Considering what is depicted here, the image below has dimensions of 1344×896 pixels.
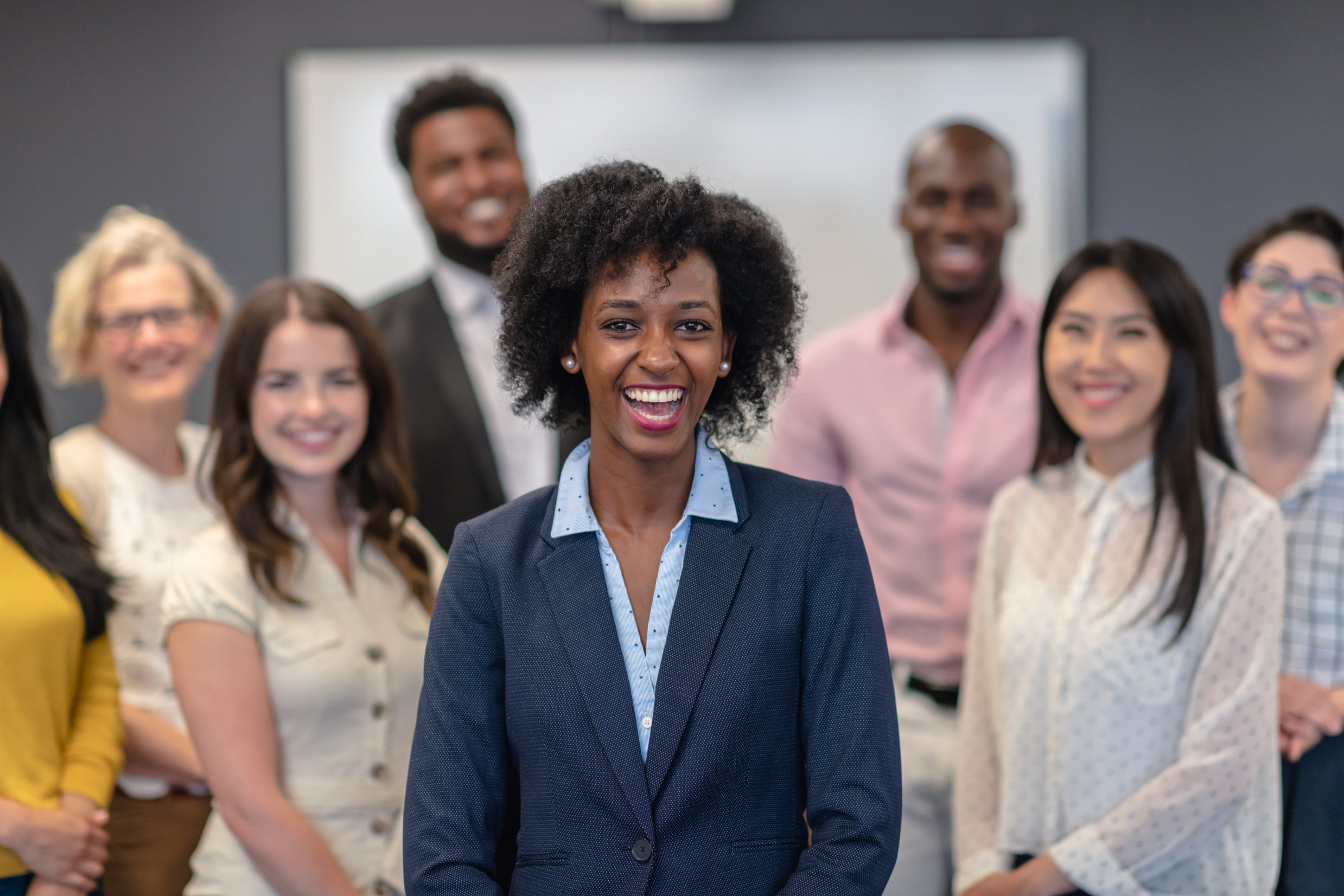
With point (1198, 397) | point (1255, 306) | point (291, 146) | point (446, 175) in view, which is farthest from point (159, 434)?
point (1255, 306)

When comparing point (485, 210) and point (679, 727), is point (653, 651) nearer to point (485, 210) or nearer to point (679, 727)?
point (679, 727)

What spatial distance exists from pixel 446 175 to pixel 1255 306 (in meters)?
2.03

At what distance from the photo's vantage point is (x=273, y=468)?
2.40 meters

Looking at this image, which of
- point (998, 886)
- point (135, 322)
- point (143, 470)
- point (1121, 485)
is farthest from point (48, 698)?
point (1121, 485)

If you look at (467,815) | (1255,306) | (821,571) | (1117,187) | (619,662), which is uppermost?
(1117,187)

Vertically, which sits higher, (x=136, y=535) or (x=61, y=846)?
(x=136, y=535)

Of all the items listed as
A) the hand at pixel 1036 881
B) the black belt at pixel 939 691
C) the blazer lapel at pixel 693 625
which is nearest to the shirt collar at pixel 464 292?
the black belt at pixel 939 691

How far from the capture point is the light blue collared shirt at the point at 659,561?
1597 millimetres

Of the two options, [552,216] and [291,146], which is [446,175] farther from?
[552,216]

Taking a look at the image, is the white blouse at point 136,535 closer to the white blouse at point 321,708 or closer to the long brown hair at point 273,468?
the long brown hair at point 273,468

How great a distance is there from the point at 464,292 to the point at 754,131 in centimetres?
124

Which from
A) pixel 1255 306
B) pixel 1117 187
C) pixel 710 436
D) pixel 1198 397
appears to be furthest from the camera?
pixel 1117 187

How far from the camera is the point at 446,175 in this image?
10.8 feet

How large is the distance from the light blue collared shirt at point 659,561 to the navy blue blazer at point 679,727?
0.02 meters
